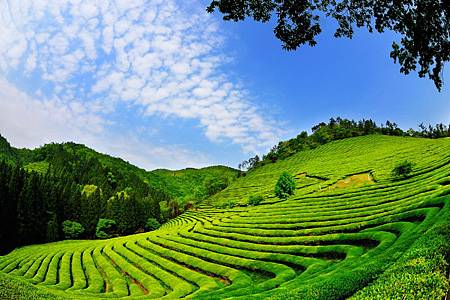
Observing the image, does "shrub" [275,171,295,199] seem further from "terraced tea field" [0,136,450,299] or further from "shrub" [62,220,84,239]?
"shrub" [62,220,84,239]

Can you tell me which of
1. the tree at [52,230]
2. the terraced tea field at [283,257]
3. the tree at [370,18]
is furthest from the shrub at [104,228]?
the tree at [370,18]

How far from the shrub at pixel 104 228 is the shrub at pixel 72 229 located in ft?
18.3

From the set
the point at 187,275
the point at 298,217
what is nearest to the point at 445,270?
the point at 187,275

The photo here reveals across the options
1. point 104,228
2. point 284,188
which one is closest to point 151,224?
point 104,228

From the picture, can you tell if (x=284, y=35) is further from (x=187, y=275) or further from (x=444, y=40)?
(x=187, y=275)

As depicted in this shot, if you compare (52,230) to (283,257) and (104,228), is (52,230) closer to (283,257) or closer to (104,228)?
(104,228)

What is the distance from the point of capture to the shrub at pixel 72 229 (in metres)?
92.7

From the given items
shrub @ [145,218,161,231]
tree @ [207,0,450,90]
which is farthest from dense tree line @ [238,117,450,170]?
tree @ [207,0,450,90]

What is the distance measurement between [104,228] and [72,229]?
1097cm

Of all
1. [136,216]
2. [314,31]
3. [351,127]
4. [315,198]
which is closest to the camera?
[314,31]

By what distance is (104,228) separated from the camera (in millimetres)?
102688

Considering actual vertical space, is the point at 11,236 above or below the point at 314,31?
below

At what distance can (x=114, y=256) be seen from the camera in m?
51.1

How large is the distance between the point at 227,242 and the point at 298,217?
11.7 meters
